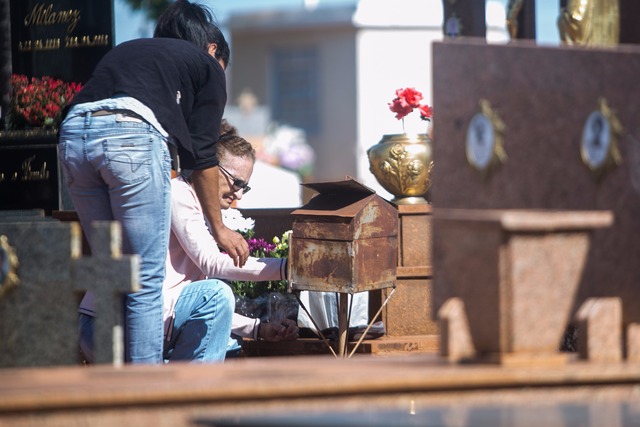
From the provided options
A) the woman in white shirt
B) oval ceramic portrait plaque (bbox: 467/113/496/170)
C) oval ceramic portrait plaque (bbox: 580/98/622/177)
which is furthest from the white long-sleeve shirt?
oval ceramic portrait plaque (bbox: 580/98/622/177)

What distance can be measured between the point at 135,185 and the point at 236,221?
1.38m

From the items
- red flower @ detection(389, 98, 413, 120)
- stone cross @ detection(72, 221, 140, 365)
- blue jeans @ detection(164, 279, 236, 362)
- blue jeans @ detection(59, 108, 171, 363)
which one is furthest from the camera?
red flower @ detection(389, 98, 413, 120)

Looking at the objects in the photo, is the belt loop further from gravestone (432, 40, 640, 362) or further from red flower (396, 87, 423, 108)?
red flower (396, 87, 423, 108)

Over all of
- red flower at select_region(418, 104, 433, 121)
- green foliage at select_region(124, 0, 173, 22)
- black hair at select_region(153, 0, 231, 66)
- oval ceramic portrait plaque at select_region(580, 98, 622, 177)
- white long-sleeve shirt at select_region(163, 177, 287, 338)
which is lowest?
white long-sleeve shirt at select_region(163, 177, 287, 338)

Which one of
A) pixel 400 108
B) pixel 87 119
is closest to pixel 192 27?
pixel 87 119

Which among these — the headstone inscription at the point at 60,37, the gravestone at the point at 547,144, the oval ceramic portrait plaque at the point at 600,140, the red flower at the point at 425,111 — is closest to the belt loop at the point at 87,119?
the gravestone at the point at 547,144

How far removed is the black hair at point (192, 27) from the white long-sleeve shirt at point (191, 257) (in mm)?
544

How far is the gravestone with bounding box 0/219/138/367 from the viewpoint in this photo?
8.68 ft

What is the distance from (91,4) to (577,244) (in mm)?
3748

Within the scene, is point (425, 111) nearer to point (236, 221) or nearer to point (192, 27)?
point (236, 221)

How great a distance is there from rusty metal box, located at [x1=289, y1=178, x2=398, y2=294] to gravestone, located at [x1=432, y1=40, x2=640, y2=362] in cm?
155

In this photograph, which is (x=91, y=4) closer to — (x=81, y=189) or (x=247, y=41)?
(x=81, y=189)

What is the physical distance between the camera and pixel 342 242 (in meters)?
4.34

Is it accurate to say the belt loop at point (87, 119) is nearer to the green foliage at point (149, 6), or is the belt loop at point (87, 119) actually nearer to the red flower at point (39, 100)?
the red flower at point (39, 100)
